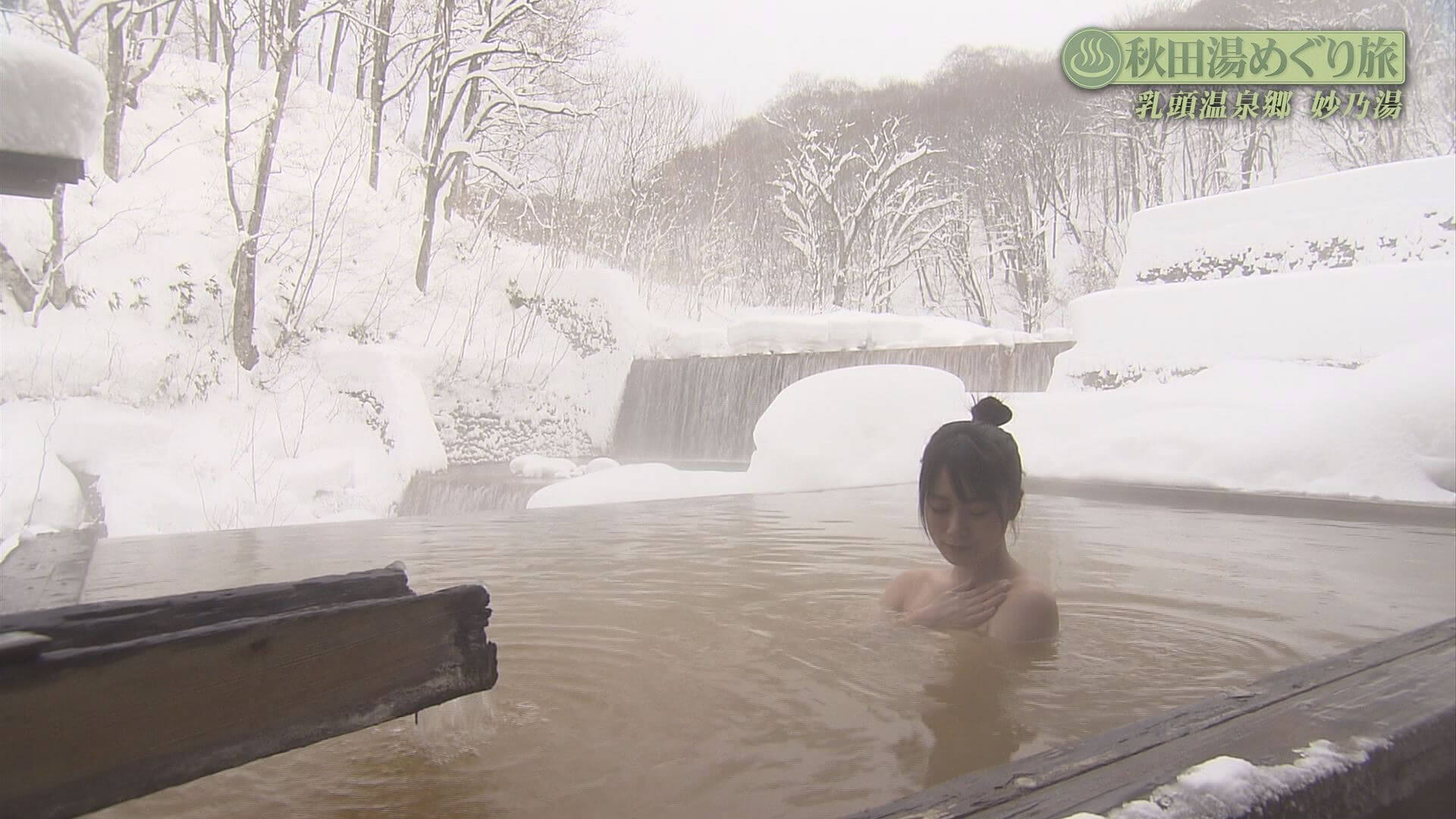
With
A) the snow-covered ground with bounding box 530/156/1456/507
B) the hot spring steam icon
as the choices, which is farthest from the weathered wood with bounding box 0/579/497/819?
the hot spring steam icon

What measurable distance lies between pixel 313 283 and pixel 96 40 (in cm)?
217

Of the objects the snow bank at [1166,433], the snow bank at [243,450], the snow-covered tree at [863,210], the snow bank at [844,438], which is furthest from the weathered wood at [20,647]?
the snow-covered tree at [863,210]

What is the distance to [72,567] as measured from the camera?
72.3 inches

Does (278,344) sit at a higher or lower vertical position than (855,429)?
higher

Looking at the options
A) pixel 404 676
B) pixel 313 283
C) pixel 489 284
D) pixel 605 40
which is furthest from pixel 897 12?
pixel 404 676

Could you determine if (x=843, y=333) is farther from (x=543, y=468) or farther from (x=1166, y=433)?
(x=1166, y=433)

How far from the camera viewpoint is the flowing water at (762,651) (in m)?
0.79

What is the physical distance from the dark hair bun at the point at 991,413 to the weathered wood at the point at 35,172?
109cm

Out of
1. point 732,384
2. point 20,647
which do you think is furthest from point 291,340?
point 20,647

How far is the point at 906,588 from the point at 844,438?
10.8ft

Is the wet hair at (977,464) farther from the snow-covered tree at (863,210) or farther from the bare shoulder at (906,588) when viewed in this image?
the snow-covered tree at (863,210)

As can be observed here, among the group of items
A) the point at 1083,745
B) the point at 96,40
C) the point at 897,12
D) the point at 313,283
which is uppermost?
the point at 897,12

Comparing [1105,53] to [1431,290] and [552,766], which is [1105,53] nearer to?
[1431,290]

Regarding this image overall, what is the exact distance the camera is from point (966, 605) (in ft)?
4.34
